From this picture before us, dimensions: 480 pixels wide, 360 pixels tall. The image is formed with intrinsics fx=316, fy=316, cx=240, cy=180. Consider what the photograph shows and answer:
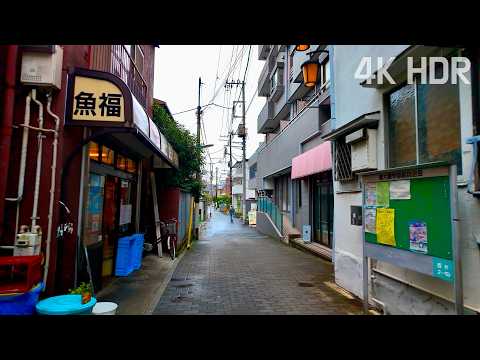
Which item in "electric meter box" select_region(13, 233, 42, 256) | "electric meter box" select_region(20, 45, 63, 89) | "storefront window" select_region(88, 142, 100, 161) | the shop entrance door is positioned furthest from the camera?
the shop entrance door

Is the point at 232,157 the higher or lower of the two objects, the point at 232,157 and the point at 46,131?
the higher

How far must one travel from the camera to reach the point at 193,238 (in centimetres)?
1831

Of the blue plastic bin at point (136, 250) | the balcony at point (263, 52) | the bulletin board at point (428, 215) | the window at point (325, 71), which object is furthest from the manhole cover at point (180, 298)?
the balcony at point (263, 52)

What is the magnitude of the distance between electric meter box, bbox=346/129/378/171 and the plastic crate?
5.82 meters

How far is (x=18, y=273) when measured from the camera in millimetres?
4195

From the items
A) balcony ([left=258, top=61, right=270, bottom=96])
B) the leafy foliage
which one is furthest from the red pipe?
balcony ([left=258, top=61, right=270, bottom=96])

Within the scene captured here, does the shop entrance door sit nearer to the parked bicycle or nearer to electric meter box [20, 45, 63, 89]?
the parked bicycle

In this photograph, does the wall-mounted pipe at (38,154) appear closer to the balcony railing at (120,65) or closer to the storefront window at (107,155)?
the balcony railing at (120,65)

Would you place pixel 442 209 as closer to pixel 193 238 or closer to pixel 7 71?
pixel 7 71

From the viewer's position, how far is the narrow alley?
6.23 meters

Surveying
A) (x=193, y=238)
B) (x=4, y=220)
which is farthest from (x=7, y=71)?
(x=193, y=238)

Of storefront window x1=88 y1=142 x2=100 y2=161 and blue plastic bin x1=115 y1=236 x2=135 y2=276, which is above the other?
storefront window x1=88 y1=142 x2=100 y2=161
